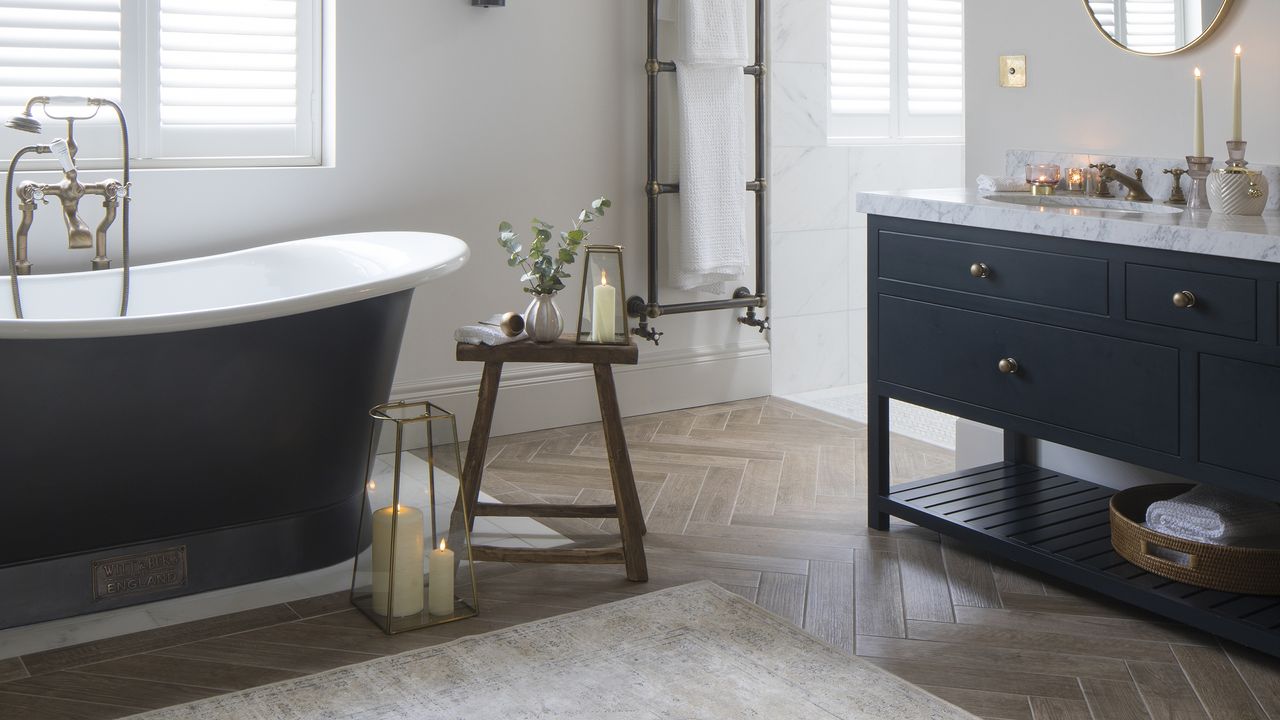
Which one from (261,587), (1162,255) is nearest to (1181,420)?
(1162,255)

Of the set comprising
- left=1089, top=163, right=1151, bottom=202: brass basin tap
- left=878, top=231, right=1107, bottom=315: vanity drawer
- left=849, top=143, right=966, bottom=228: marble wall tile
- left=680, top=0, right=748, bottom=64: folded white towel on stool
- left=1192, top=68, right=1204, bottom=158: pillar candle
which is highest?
left=680, top=0, right=748, bottom=64: folded white towel on stool

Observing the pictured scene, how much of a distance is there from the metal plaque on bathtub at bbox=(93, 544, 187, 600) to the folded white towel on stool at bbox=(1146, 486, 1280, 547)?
2158 mm

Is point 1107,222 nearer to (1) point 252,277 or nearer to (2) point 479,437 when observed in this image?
(2) point 479,437

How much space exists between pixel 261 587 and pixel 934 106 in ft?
12.6

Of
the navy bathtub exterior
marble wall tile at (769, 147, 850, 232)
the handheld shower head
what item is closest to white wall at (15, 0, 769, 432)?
the handheld shower head

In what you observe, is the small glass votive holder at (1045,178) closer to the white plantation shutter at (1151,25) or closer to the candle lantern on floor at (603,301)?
the white plantation shutter at (1151,25)

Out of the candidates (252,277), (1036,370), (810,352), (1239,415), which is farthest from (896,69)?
(1239,415)

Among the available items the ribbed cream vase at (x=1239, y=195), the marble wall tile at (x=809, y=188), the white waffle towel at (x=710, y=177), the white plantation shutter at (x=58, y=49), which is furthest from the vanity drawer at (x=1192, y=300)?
the white plantation shutter at (x=58, y=49)

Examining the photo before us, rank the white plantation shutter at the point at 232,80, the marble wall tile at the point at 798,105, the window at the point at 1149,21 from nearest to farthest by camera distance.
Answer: the window at the point at 1149,21 < the white plantation shutter at the point at 232,80 < the marble wall tile at the point at 798,105

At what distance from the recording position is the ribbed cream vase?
8.27 feet

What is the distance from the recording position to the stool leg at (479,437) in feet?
9.20

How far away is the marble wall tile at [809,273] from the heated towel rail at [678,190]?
10cm

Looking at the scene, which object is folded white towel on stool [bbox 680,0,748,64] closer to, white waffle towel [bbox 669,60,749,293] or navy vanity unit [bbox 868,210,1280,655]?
white waffle towel [bbox 669,60,749,293]

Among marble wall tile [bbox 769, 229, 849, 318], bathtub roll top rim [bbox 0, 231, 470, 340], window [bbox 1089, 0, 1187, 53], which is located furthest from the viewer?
marble wall tile [bbox 769, 229, 849, 318]
